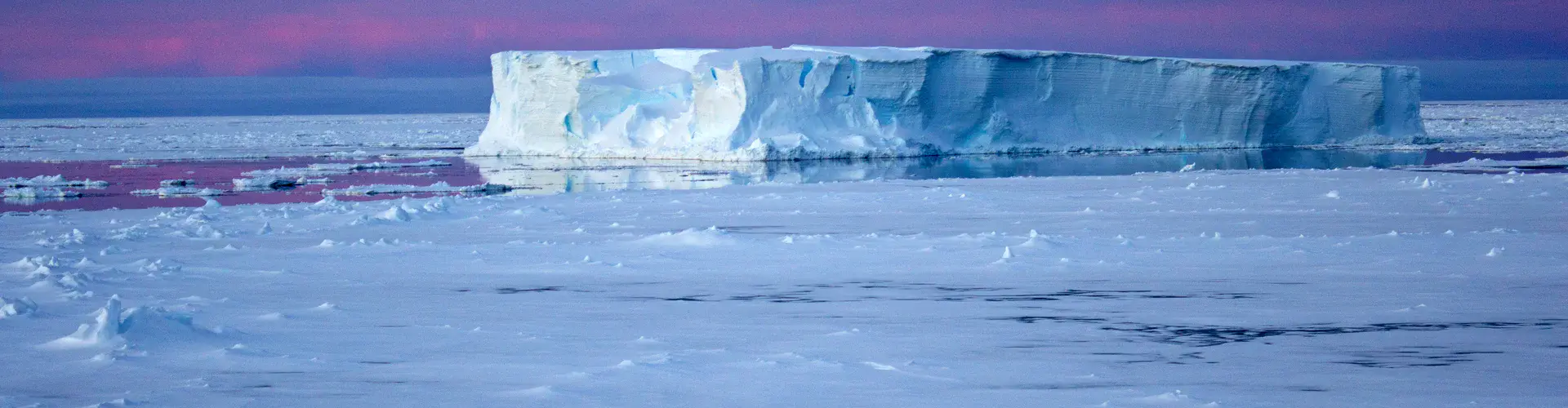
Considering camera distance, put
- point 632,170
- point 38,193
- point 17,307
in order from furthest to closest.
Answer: point 632,170 < point 38,193 < point 17,307

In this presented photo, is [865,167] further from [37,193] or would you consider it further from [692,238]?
[692,238]

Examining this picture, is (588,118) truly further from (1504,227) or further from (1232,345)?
(1232,345)

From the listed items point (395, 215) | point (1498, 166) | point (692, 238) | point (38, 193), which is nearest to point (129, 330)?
point (692, 238)

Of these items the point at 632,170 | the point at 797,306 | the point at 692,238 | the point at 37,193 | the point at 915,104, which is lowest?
the point at 797,306

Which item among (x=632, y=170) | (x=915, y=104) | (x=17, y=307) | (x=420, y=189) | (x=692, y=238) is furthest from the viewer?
(x=915, y=104)

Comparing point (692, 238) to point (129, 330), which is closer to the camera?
point (129, 330)

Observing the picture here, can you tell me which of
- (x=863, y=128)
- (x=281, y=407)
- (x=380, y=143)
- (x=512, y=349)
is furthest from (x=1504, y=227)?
(x=380, y=143)

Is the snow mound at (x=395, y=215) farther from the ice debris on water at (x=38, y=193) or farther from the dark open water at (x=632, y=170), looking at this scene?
the ice debris on water at (x=38, y=193)

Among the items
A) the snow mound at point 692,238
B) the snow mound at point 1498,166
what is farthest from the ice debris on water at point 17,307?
the snow mound at point 1498,166
